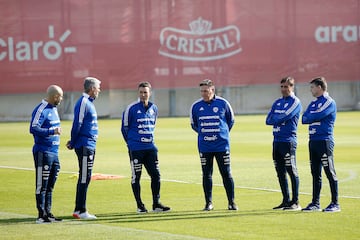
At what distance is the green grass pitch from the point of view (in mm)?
12727

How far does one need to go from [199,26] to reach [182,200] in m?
25.6

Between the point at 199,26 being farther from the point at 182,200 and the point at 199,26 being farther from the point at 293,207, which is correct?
the point at 293,207

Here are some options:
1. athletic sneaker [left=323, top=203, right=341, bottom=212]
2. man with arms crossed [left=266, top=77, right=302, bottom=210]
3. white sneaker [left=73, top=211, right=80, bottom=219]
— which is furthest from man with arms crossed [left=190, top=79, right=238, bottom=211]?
white sneaker [left=73, top=211, right=80, bottom=219]

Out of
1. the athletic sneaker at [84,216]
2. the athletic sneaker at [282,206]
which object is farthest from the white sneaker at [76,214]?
the athletic sneaker at [282,206]

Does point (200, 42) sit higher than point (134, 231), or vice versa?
point (200, 42)

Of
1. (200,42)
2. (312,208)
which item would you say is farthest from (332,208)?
(200,42)

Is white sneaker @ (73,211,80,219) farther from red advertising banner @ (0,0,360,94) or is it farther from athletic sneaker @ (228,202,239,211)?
red advertising banner @ (0,0,360,94)

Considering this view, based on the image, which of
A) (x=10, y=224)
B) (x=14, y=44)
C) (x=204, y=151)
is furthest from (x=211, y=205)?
(x=14, y=44)

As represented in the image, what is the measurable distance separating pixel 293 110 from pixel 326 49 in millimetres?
27610

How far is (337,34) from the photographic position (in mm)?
42375

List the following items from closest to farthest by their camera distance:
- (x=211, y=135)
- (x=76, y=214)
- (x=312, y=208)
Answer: (x=76, y=214) → (x=312, y=208) → (x=211, y=135)

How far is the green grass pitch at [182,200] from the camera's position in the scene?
Result: 12.7 m

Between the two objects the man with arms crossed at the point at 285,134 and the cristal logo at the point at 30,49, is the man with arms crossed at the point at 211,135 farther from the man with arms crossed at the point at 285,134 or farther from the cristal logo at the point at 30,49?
the cristal logo at the point at 30,49

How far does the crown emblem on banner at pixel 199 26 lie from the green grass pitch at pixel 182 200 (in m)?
13.2
